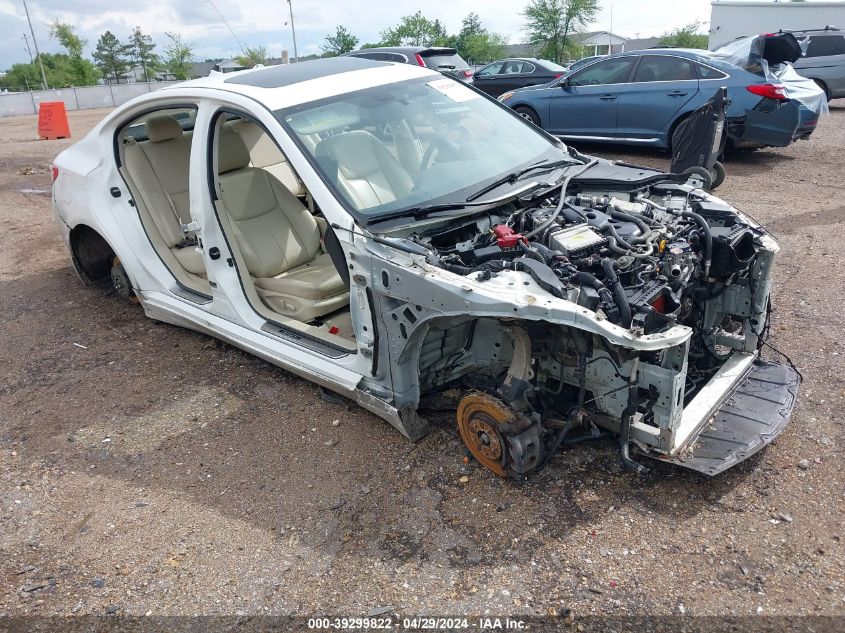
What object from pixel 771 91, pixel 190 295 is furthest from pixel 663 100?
pixel 190 295

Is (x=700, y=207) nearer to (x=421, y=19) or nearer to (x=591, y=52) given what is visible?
(x=591, y=52)

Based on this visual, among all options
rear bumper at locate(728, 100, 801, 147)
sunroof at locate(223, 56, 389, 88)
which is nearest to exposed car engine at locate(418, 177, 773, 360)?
sunroof at locate(223, 56, 389, 88)

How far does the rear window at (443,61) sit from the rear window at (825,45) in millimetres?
7447

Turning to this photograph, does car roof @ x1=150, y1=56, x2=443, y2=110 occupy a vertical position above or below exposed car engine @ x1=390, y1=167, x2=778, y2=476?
above

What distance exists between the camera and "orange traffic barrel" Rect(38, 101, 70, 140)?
1574 cm

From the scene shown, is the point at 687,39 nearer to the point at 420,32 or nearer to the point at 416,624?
the point at 420,32

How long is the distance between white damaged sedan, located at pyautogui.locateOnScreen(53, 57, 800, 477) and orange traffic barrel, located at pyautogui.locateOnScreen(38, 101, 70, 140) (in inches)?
522

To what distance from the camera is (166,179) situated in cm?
489

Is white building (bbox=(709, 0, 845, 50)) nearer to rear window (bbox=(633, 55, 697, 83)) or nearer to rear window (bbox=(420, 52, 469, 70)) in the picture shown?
rear window (bbox=(420, 52, 469, 70))

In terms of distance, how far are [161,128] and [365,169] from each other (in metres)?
2.26

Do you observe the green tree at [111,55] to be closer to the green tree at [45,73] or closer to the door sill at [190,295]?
the green tree at [45,73]

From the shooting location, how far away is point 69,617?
8.52 ft

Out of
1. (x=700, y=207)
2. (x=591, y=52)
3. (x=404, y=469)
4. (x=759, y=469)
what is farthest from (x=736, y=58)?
(x=591, y=52)

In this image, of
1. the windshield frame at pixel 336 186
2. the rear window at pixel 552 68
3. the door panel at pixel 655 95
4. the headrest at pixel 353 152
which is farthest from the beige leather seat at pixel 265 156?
the rear window at pixel 552 68
